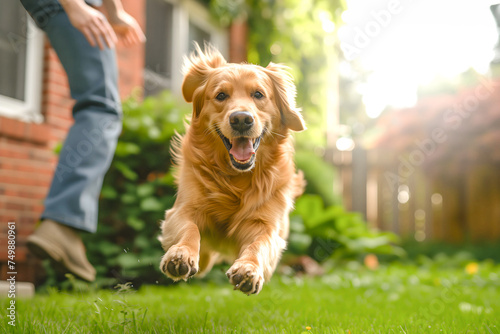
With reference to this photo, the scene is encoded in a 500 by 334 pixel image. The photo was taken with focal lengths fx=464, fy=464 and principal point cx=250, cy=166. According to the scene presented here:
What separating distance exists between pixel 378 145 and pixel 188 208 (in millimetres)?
6791

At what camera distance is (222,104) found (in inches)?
69.4

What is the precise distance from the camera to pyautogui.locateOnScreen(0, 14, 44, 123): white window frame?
3730mm

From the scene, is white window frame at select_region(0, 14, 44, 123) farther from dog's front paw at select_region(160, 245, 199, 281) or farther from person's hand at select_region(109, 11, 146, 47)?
dog's front paw at select_region(160, 245, 199, 281)

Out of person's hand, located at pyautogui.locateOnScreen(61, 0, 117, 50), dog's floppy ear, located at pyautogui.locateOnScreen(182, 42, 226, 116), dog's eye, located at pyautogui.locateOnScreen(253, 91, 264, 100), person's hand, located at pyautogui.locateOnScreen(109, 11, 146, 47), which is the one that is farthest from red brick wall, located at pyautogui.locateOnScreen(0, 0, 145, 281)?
dog's eye, located at pyautogui.locateOnScreen(253, 91, 264, 100)

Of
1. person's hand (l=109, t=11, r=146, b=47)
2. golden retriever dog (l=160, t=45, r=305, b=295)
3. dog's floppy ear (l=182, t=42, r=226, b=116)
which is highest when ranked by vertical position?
person's hand (l=109, t=11, r=146, b=47)


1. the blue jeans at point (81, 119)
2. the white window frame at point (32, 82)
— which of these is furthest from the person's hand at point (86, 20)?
the white window frame at point (32, 82)

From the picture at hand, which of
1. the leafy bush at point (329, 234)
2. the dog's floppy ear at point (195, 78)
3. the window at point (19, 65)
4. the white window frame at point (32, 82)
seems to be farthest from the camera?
the leafy bush at point (329, 234)

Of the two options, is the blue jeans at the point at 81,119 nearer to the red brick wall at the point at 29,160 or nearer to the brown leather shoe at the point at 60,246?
the brown leather shoe at the point at 60,246

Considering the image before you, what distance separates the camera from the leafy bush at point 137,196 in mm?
3523

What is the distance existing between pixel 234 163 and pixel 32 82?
9.54ft

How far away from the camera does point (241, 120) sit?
63.4 inches

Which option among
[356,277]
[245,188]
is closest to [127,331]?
[245,188]

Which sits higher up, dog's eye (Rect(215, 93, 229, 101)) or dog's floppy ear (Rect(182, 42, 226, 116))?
dog's floppy ear (Rect(182, 42, 226, 116))

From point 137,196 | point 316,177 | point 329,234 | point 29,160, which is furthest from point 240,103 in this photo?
point 316,177
